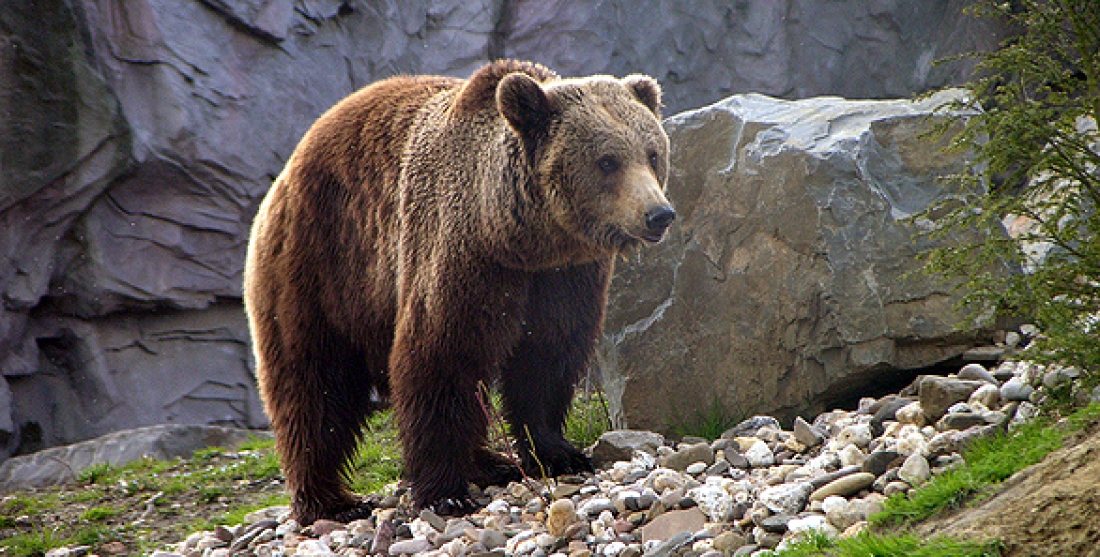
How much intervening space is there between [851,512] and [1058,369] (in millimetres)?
1126

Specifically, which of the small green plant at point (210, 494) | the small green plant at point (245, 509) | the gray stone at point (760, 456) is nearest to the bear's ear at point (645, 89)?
the gray stone at point (760, 456)

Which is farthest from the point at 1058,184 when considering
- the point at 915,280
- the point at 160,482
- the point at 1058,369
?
the point at 160,482

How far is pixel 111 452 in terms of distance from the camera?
26.4 ft

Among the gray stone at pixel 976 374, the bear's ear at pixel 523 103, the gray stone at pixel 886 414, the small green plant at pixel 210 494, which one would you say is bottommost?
the small green plant at pixel 210 494

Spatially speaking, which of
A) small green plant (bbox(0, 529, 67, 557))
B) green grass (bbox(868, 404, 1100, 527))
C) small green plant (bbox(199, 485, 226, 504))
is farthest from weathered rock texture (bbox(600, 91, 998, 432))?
small green plant (bbox(0, 529, 67, 557))

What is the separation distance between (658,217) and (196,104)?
319 inches

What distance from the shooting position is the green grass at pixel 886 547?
2.42 metres

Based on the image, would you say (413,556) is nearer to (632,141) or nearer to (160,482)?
(632,141)

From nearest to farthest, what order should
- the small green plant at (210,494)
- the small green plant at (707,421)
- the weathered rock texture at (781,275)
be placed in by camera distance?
the weathered rock texture at (781,275) < the small green plant at (707,421) < the small green plant at (210,494)

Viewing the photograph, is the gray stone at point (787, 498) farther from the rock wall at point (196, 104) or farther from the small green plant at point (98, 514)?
the rock wall at point (196, 104)

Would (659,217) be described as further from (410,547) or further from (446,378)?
(410,547)

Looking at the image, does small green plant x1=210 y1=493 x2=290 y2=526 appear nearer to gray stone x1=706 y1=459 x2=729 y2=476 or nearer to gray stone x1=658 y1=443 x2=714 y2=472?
gray stone x1=658 y1=443 x2=714 y2=472

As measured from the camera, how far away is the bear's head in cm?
411

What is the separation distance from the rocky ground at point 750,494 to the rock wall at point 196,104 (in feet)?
20.5
